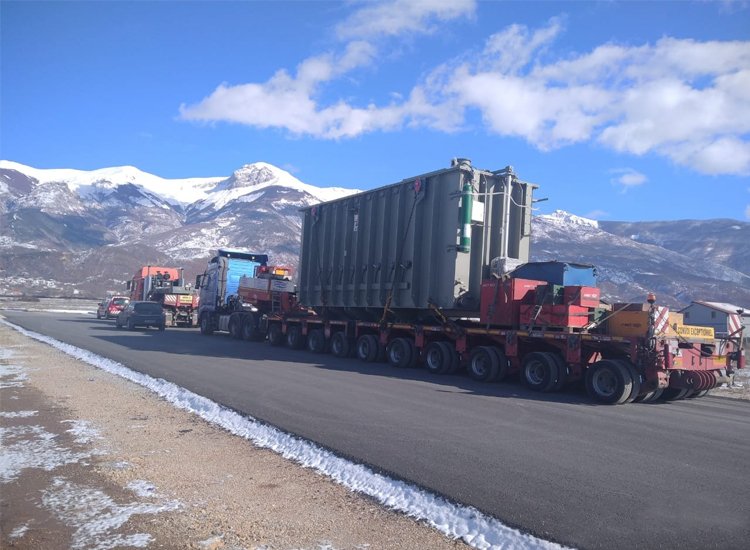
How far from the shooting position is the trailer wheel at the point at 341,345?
63.8ft

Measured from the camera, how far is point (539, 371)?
42.2 ft

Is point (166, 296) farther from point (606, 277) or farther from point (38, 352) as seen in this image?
point (606, 277)

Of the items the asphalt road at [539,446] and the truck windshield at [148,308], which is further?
the truck windshield at [148,308]

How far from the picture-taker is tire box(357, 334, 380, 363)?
1812 cm

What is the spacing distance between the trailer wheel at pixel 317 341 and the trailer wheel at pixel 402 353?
12.7ft

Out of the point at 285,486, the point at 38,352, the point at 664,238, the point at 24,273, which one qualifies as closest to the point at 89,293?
the point at 24,273

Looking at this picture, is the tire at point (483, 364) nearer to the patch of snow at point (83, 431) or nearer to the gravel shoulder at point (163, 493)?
the gravel shoulder at point (163, 493)

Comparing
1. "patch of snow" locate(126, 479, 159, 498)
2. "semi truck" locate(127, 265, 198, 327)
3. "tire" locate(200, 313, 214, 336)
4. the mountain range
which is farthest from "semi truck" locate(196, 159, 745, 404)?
the mountain range

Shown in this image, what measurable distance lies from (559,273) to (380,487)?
9.27 m

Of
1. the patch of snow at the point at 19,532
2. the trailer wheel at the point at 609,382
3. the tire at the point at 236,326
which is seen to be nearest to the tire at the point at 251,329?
the tire at the point at 236,326

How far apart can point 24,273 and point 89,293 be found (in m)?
17.5

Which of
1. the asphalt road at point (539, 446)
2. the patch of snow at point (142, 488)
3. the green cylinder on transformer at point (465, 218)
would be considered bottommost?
the patch of snow at point (142, 488)

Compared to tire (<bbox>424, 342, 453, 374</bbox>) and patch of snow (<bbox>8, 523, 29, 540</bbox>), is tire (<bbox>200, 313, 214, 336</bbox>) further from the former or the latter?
patch of snow (<bbox>8, 523, 29, 540</bbox>)

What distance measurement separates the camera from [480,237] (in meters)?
15.9
